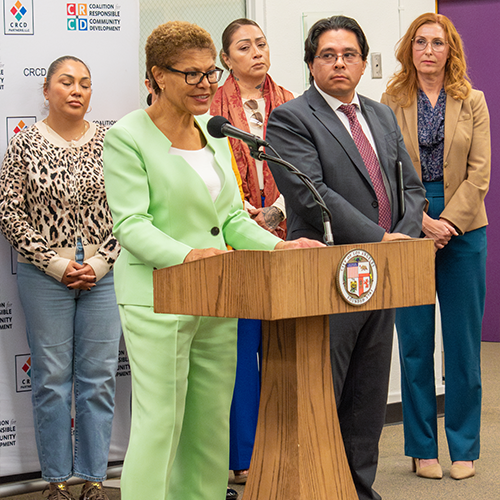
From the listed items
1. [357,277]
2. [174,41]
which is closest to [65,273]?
[174,41]

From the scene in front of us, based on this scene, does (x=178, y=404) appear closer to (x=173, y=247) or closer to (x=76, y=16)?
(x=173, y=247)

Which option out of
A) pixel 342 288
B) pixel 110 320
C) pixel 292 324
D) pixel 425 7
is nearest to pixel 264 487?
pixel 292 324

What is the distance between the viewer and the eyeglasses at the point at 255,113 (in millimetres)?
3268

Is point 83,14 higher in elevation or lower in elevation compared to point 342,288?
higher

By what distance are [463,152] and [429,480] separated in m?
1.43

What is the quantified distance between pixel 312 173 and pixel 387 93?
3.69 ft

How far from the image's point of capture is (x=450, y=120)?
3.28 meters

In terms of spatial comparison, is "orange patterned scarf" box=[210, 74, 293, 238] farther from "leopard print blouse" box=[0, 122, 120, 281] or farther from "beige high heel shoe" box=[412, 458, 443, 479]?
"beige high heel shoe" box=[412, 458, 443, 479]

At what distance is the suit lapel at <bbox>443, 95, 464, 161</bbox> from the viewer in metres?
3.27

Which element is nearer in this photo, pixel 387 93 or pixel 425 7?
pixel 387 93

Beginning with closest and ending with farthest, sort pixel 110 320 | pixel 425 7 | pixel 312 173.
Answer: pixel 312 173
pixel 110 320
pixel 425 7

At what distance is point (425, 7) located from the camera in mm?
4383

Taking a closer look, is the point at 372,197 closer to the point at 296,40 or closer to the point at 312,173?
the point at 312,173

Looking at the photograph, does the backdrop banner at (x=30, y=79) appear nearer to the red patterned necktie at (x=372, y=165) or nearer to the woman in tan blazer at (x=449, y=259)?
the red patterned necktie at (x=372, y=165)
